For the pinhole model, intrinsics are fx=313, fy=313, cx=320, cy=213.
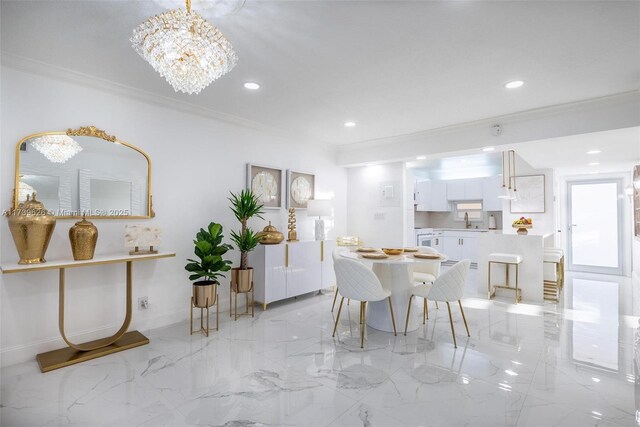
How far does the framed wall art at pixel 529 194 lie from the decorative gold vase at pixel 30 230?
6.95 meters

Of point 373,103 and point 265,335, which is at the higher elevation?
point 373,103

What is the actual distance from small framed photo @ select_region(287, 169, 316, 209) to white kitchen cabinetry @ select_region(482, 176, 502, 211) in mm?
4549

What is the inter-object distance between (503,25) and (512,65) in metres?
0.64

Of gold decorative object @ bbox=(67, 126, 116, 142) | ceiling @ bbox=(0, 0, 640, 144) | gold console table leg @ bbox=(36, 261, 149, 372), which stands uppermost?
ceiling @ bbox=(0, 0, 640, 144)

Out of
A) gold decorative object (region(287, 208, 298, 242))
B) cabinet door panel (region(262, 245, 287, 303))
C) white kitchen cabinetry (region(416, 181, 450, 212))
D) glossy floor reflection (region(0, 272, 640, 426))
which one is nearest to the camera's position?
glossy floor reflection (region(0, 272, 640, 426))

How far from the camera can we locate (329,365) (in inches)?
97.0

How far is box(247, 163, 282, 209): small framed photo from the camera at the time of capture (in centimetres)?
421

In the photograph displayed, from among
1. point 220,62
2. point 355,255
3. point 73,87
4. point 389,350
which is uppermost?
point 73,87

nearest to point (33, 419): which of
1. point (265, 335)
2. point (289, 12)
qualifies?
point (265, 335)

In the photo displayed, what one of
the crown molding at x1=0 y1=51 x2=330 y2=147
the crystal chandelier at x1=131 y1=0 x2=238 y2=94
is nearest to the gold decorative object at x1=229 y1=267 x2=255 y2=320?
the crown molding at x1=0 y1=51 x2=330 y2=147

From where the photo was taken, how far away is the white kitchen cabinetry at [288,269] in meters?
3.92

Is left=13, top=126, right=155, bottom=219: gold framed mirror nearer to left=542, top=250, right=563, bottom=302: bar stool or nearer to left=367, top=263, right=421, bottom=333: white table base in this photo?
left=367, top=263, right=421, bottom=333: white table base

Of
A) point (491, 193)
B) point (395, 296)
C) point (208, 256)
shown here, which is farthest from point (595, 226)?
point (208, 256)

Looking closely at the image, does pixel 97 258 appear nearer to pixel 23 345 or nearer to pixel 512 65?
pixel 23 345
